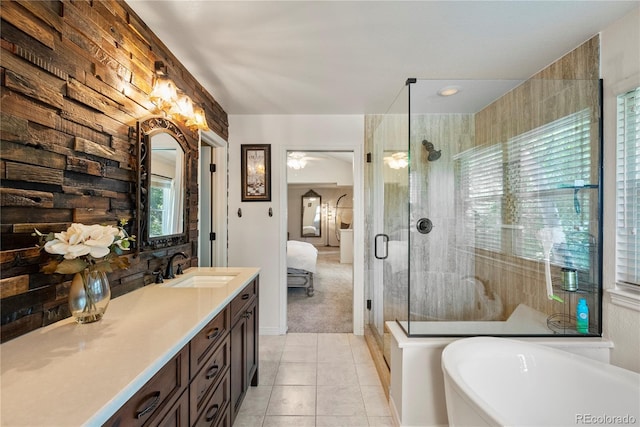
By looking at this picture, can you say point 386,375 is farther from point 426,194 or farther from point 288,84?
point 288,84

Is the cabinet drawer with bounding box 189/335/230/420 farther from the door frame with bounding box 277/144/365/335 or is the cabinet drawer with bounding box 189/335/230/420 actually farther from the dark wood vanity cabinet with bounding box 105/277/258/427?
the door frame with bounding box 277/144/365/335

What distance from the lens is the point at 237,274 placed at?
2.03 metres

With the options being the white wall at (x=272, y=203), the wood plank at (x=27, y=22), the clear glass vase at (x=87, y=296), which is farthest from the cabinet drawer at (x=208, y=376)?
the white wall at (x=272, y=203)

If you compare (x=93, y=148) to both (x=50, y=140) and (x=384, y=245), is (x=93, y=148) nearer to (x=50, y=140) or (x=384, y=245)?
(x=50, y=140)

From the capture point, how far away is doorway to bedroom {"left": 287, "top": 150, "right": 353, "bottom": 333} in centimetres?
364

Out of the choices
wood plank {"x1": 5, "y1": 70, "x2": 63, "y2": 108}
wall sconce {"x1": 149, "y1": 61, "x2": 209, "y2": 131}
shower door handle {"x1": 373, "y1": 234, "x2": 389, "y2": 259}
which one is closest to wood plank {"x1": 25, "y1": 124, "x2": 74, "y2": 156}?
wood plank {"x1": 5, "y1": 70, "x2": 63, "y2": 108}

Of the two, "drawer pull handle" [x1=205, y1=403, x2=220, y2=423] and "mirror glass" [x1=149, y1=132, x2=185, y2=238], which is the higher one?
"mirror glass" [x1=149, y1=132, x2=185, y2=238]

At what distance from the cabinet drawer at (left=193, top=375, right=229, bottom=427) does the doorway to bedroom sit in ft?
5.74

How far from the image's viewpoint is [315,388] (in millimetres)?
2111

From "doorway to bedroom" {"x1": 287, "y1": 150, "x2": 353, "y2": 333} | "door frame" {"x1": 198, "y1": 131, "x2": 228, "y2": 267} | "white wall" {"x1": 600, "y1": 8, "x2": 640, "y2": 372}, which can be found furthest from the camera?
"doorway to bedroom" {"x1": 287, "y1": 150, "x2": 353, "y2": 333}

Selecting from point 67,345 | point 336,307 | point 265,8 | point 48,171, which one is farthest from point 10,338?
point 336,307

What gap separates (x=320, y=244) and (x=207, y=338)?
8392 millimetres

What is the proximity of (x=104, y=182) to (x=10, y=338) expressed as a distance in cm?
72

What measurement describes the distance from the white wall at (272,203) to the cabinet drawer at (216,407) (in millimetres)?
1585
